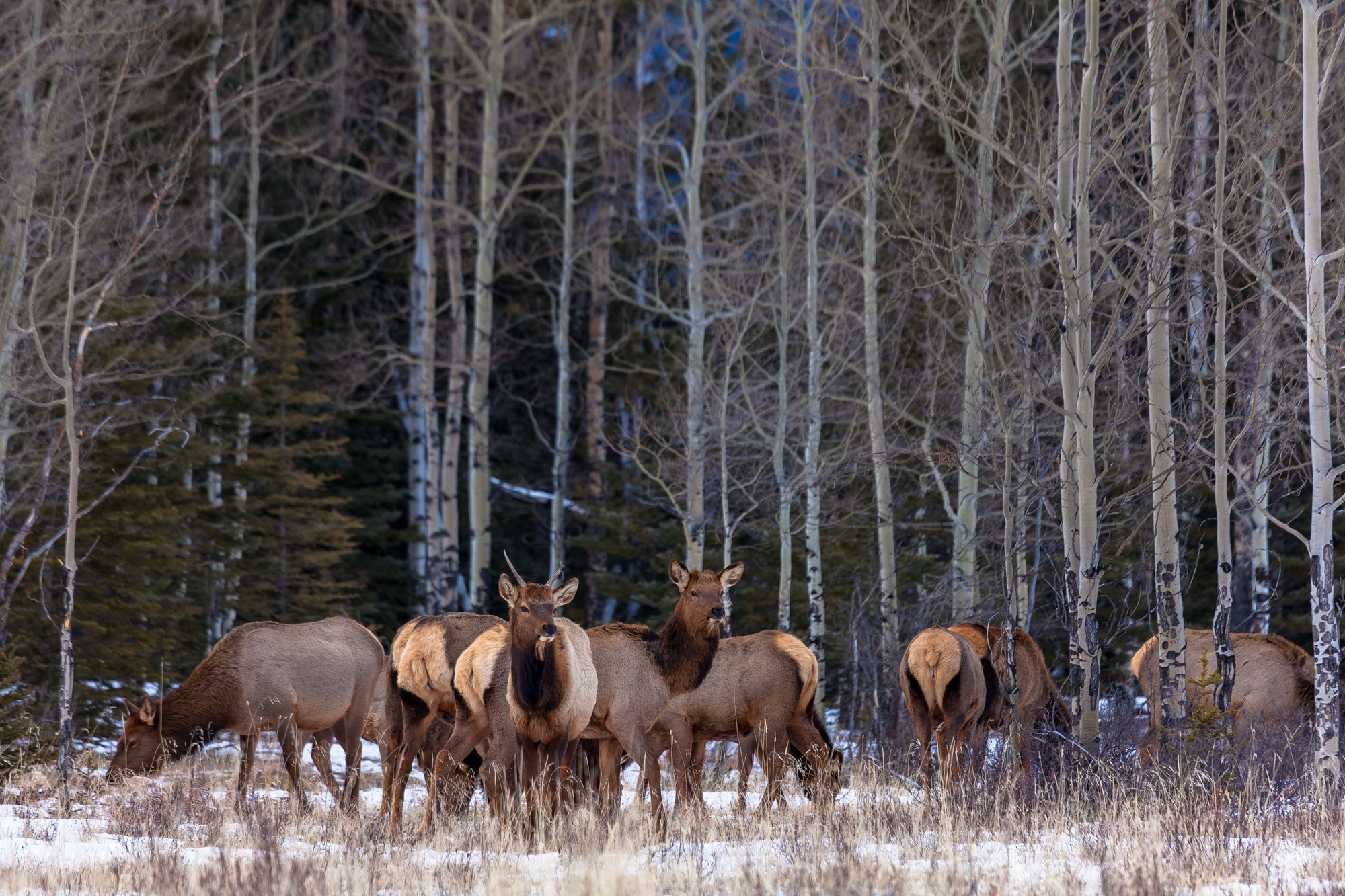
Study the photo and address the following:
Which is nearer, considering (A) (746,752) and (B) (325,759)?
(A) (746,752)

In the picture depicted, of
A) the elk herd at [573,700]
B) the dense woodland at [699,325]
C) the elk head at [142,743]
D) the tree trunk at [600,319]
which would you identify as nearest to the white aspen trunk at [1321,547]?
the dense woodland at [699,325]

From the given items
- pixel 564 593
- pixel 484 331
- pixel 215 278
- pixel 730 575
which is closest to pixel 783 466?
pixel 730 575

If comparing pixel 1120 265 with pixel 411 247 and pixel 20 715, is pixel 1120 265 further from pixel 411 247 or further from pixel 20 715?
pixel 411 247

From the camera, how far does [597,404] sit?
85.8 ft

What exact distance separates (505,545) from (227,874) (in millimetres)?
23023

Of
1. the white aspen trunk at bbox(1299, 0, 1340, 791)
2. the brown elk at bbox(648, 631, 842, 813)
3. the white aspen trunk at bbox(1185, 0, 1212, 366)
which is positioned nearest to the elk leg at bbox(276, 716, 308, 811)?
the brown elk at bbox(648, 631, 842, 813)

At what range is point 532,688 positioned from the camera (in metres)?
8.41

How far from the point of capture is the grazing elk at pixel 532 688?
8.38 metres

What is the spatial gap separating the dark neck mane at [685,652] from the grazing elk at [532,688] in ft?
3.41

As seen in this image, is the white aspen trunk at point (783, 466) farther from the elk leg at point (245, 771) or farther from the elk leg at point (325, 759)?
the elk leg at point (245, 771)

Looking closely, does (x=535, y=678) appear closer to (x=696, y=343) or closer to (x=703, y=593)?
(x=703, y=593)

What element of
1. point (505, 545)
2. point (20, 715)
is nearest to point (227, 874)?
point (20, 715)

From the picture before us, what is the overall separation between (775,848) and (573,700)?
5.99ft

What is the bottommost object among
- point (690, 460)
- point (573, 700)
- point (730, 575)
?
point (573, 700)
